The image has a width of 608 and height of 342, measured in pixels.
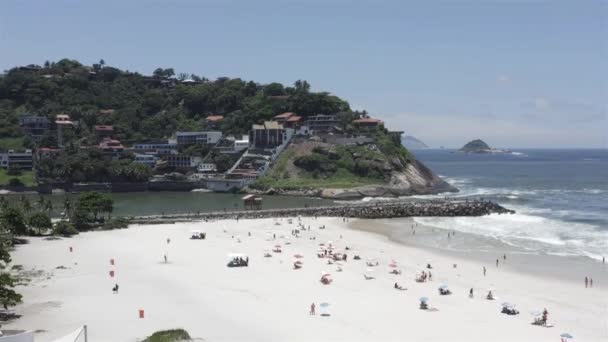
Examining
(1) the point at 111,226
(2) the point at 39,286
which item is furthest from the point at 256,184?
(2) the point at 39,286

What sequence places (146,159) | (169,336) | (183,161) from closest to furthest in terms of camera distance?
(169,336) → (183,161) → (146,159)

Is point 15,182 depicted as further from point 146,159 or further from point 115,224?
point 115,224

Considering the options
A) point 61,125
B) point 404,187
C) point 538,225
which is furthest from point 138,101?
point 538,225

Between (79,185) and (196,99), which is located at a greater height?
(196,99)

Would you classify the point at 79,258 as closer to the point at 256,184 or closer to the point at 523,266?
the point at 523,266

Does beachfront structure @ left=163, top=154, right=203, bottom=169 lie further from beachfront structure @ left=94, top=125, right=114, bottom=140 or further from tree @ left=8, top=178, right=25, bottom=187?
tree @ left=8, top=178, right=25, bottom=187

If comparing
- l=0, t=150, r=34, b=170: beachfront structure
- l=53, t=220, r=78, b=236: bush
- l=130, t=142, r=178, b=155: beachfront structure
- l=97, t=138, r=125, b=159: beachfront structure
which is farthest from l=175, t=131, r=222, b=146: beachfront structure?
l=53, t=220, r=78, b=236: bush
